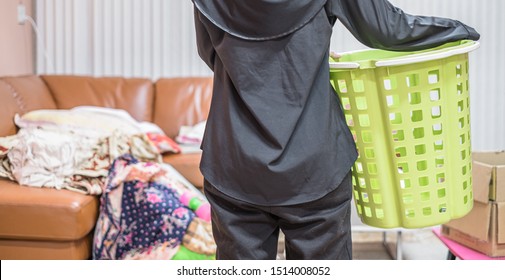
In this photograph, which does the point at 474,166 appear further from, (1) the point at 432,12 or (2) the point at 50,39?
(2) the point at 50,39

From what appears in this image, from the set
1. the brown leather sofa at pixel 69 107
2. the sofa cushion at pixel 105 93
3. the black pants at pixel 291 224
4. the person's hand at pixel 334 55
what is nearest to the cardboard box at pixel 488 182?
the person's hand at pixel 334 55

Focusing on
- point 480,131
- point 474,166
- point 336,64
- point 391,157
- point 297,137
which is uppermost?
point 336,64

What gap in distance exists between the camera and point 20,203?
9.12 feet

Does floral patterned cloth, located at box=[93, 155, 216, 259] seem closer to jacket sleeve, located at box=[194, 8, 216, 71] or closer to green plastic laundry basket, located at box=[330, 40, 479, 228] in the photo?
green plastic laundry basket, located at box=[330, 40, 479, 228]

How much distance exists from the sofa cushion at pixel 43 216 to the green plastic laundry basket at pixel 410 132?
154 centimetres

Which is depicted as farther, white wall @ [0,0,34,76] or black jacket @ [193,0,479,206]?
white wall @ [0,0,34,76]

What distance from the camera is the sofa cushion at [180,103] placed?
13.0 feet

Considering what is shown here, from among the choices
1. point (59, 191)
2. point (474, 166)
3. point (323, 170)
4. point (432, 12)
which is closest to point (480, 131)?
point (432, 12)

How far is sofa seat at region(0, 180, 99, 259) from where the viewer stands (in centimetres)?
277

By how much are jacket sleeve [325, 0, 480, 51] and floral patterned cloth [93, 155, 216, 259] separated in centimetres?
167

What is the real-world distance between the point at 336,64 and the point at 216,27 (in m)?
0.30

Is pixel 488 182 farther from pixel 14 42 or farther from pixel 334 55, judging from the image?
pixel 14 42

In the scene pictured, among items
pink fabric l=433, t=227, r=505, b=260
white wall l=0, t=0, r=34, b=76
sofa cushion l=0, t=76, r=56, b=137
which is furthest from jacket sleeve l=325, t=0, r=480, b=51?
white wall l=0, t=0, r=34, b=76

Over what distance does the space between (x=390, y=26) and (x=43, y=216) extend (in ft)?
6.29
